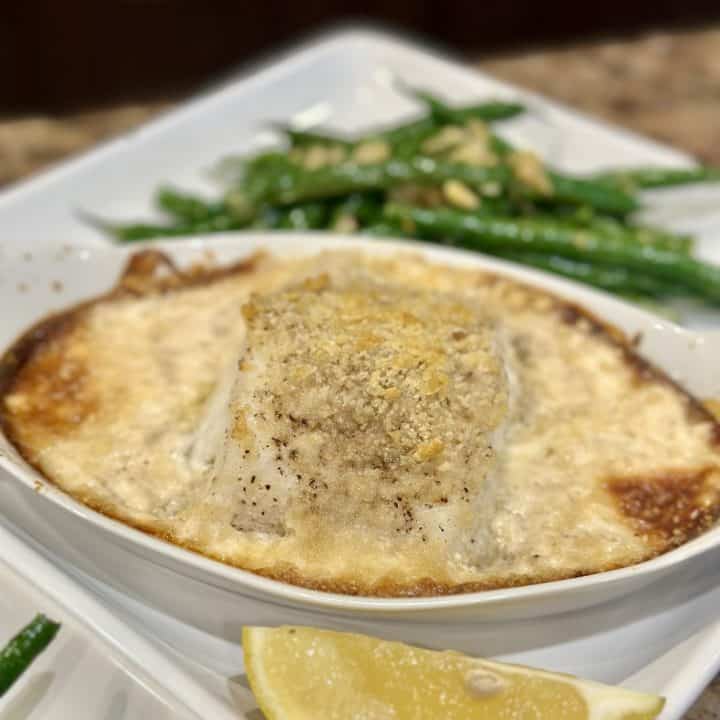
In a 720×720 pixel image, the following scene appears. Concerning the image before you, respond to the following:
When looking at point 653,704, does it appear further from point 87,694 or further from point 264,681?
point 87,694

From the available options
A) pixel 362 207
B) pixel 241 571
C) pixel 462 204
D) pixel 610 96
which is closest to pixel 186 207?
pixel 362 207

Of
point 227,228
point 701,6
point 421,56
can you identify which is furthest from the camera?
point 701,6

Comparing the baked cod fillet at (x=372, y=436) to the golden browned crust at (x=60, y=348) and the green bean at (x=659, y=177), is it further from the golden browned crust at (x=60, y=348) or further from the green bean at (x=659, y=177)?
the green bean at (x=659, y=177)

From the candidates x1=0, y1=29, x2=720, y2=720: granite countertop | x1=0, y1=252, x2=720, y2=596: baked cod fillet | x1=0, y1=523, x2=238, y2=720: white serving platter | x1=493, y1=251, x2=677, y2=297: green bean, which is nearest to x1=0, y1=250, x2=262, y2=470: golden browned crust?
x1=0, y1=252, x2=720, y2=596: baked cod fillet

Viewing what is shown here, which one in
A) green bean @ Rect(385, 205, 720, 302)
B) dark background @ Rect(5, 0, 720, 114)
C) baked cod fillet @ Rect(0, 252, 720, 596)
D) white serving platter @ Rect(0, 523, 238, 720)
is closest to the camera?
white serving platter @ Rect(0, 523, 238, 720)

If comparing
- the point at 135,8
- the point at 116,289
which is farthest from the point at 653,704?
the point at 135,8

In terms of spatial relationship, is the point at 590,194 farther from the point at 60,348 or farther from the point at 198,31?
the point at 198,31

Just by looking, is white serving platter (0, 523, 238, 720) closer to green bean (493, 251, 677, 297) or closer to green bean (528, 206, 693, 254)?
green bean (493, 251, 677, 297)
